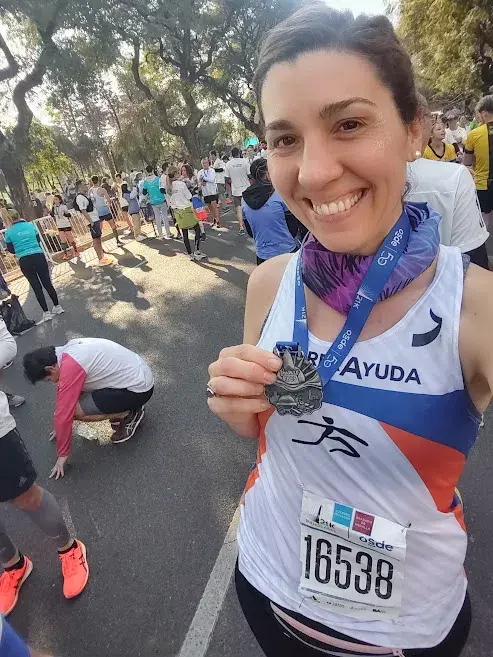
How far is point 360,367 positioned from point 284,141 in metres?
0.49

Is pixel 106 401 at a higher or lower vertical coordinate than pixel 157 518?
higher

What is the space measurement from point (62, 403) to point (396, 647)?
2884mm

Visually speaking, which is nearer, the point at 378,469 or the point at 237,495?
the point at 378,469

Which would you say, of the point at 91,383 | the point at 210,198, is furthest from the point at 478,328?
the point at 210,198

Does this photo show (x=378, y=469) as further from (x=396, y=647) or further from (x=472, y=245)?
(x=472, y=245)

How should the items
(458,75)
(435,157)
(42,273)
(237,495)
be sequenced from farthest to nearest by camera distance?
(458,75)
(42,273)
(435,157)
(237,495)

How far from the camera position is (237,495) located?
2928 millimetres

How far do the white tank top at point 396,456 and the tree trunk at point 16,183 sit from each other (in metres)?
13.7

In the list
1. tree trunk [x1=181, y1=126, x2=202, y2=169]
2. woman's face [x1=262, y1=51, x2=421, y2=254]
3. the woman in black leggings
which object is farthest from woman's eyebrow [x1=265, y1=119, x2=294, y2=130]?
tree trunk [x1=181, y1=126, x2=202, y2=169]

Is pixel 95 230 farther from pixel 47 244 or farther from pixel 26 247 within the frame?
pixel 26 247

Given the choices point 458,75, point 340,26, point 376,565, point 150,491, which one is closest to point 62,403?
point 150,491

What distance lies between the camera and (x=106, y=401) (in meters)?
3.62

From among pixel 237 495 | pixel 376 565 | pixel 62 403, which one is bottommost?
pixel 237 495

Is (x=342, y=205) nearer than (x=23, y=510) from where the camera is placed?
Yes
